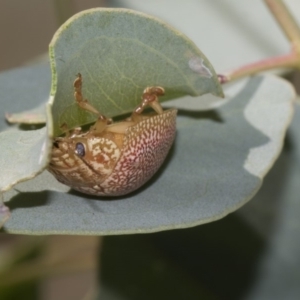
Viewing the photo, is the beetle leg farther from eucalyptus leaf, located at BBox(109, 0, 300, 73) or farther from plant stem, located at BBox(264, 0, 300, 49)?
eucalyptus leaf, located at BBox(109, 0, 300, 73)

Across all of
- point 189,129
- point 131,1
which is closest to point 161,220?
point 189,129

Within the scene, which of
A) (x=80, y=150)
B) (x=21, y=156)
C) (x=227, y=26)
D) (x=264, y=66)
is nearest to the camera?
(x=21, y=156)

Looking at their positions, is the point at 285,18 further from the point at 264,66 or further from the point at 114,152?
the point at 114,152

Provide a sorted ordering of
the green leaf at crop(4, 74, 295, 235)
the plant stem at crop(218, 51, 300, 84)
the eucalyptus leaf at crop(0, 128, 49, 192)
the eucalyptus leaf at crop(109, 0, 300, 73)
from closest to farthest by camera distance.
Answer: the eucalyptus leaf at crop(0, 128, 49, 192) → the green leaf at crop(4, 74, 295, 235) → the plant stem at crop(218, 51, 300, 84) → the eucalyptus leaf at crop(109, 0, 300, 73)

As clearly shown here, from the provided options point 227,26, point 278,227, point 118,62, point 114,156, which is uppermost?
point 118,62

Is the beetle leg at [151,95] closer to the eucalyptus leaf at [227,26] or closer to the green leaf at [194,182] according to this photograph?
the green leaf at [194,182]

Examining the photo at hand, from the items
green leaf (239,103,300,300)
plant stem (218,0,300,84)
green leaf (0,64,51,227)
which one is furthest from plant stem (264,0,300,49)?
green leaf (0,64,51,227)

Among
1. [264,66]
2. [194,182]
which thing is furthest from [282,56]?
[194,182]
